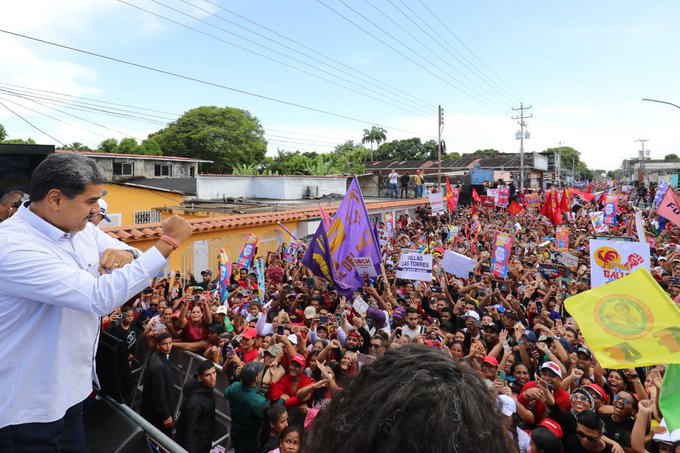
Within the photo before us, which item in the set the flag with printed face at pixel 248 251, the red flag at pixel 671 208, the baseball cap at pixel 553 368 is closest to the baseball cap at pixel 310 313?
the baseball cap at pixel 553 368

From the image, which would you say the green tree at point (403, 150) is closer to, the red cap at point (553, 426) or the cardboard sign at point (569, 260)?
Answer: the cardboard sign at point (569, 260)

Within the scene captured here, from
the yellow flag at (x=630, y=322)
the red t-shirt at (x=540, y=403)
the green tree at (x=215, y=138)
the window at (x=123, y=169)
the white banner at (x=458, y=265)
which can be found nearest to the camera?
the yellow flag at (x=630, y=322)

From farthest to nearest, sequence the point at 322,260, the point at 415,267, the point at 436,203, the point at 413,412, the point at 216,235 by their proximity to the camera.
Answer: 1. the point at 436,203
2. the point at 216,235
3. the point at 415,267
4. the point at 322,260
5. the point at 413,412

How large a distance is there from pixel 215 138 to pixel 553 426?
47713 millimetres

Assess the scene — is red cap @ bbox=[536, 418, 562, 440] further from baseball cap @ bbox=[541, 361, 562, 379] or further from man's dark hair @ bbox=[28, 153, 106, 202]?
man's dark hair @ bbox=[28, 153, 106, 202]

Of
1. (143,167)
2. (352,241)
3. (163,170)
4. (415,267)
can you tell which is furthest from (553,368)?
(163,170)

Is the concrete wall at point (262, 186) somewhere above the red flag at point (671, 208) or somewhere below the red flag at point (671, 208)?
above

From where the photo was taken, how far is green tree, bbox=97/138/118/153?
43.7 metres

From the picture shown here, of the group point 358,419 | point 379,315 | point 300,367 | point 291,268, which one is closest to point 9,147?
point 300,367

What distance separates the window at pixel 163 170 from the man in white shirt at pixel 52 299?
27.8 m

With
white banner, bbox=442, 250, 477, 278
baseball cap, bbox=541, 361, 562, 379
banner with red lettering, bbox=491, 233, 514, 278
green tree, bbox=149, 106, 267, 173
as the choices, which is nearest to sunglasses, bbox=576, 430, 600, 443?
baseball cap, bbox=541, 361, 562, 379

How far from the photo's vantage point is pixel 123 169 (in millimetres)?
25422

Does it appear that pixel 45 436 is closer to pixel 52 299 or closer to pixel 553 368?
pixel 52 299

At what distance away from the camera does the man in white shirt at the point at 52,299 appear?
5.17 ft
